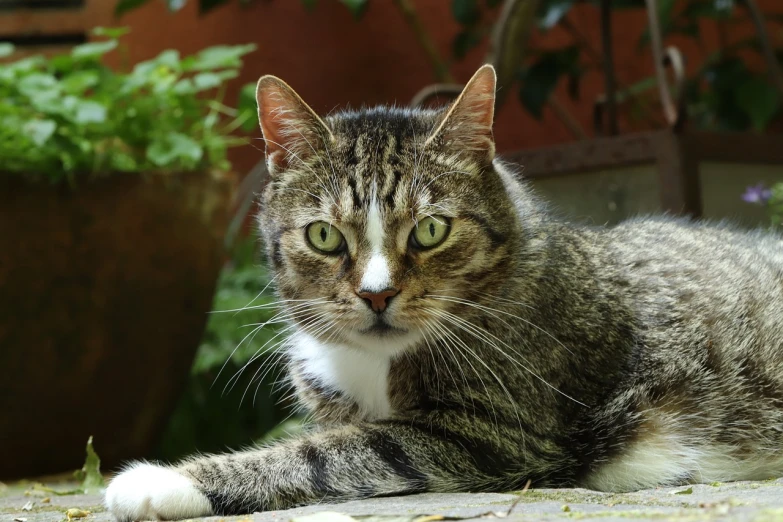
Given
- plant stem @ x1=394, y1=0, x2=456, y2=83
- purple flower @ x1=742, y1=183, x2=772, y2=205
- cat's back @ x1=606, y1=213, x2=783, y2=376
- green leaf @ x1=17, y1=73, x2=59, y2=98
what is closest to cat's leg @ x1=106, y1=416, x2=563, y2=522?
cat's back @ x1=606, y1=213, x2=783, y2=376

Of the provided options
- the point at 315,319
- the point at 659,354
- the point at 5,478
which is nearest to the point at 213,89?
the point at 5,478

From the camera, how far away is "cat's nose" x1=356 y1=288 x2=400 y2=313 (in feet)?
7.29

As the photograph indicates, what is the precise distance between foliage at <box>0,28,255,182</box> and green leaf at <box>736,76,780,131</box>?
249cm

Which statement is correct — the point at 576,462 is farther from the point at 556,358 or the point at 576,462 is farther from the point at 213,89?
the point at 213,89

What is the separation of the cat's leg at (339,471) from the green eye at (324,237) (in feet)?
1.53

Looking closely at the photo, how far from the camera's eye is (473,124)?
8.17ft

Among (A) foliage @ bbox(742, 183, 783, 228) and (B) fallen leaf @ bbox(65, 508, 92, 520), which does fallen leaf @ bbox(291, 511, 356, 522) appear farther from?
(A) foliage @ bbox(742, 183, 783, 228)

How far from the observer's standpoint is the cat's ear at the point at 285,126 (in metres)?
2.53

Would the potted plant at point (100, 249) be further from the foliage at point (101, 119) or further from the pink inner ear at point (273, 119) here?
the pink inner ear at point (273, 119)

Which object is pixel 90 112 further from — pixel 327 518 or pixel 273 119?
pixel 327 518

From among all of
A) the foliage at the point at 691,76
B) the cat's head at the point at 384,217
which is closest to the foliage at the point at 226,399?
the foliage at the point at 691,76

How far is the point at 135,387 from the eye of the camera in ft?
12.9

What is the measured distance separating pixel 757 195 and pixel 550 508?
226 centimetres

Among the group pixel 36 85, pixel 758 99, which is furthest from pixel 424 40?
pixel 36 85
